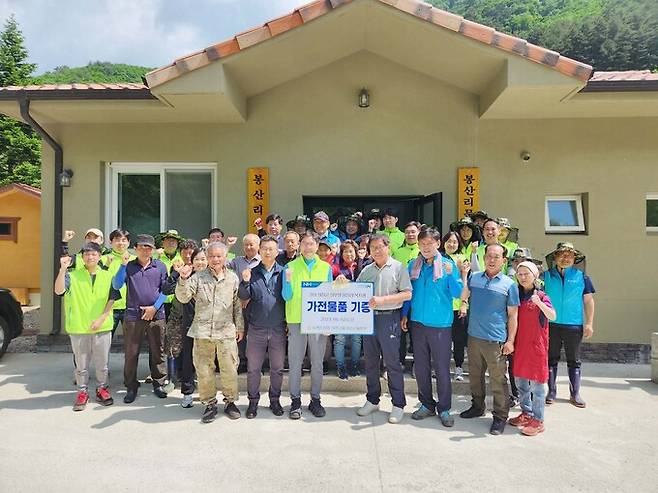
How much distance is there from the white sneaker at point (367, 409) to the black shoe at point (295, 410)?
0.60 metres

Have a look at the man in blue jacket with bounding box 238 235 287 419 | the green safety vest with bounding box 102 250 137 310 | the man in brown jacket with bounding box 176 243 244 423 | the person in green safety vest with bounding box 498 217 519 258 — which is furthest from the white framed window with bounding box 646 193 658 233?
the green safety vest with bounding box 102 250 137 310

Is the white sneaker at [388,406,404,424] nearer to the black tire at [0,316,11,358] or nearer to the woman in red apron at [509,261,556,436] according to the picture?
the woman in red apron at [509,261,556,436]

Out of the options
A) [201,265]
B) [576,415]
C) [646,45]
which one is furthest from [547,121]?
[646,45]

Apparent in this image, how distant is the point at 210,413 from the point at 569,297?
13.1ft

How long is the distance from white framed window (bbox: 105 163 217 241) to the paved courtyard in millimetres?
3252

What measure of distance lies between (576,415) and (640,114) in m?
4.99

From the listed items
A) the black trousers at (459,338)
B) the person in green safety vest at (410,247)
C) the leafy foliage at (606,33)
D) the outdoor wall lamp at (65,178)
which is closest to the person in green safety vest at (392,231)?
the person in green safety vest at (410,247)

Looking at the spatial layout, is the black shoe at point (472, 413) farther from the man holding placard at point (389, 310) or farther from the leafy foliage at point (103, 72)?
the leafy foliage at point (103, 72)

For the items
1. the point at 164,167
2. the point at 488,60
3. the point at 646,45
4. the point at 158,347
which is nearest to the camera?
the point at 158,347

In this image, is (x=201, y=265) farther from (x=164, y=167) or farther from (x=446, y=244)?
(x=164, y=167)

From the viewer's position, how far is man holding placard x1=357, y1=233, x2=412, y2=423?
4215 millimetres

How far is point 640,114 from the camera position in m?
6.70

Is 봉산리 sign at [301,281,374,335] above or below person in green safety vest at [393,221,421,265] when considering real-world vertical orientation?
below

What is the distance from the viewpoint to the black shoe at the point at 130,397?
4.66 metres
